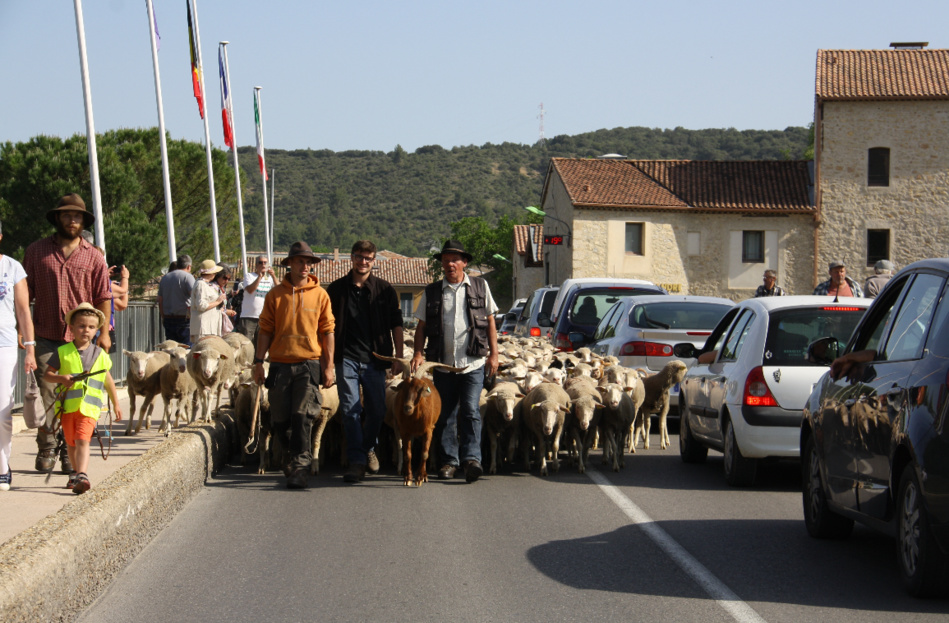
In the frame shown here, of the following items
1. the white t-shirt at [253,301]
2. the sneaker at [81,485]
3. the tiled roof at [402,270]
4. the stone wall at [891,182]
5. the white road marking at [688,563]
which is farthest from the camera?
the tiled roof at [402,270]

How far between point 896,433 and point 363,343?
554cm

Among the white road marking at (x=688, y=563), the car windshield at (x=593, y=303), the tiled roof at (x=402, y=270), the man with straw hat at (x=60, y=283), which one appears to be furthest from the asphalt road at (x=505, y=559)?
the tiled roof at (x=402, y=270)

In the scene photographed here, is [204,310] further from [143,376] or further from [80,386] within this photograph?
[80,386]


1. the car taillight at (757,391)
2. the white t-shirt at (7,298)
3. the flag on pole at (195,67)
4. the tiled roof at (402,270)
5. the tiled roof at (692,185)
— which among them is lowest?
the tiled roof at (402,270)

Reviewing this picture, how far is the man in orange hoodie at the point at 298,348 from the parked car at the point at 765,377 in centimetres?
359

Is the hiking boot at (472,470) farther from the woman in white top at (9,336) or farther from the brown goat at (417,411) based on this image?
the woman in white top at (9,336)

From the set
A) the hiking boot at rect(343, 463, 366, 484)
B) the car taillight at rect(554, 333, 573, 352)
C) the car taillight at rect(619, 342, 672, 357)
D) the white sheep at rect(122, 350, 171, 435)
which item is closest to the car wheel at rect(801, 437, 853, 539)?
the hiking boot at rect(343, 463, 366, 484)

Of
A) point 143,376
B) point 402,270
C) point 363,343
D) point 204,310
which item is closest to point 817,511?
point 363,343

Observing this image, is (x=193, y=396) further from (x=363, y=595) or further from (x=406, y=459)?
(x=363, y=595)

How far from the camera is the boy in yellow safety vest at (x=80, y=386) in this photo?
25.6 ft

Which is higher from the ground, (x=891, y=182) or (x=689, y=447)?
(x=891, y=182)

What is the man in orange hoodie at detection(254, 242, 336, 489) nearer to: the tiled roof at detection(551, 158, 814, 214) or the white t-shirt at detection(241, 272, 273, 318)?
the white t-shirt at detection(241, 272, 273, 318)

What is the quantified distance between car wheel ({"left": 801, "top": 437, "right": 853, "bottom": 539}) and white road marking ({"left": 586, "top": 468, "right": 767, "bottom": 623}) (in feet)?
3.24

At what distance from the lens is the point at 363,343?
10.3 metres
